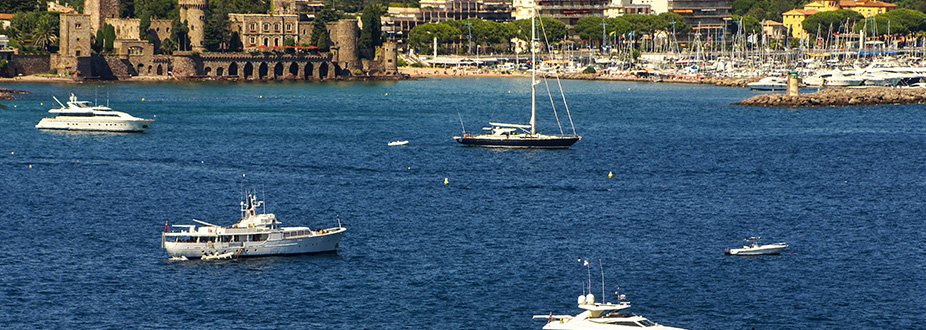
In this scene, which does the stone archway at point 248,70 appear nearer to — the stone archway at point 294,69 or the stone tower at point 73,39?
the stone archway at point 294,69

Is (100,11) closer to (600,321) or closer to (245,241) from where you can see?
(245,241)

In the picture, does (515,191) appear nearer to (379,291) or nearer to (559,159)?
(559,159)

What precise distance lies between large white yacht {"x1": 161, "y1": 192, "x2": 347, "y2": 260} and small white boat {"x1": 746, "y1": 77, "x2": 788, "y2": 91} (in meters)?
125

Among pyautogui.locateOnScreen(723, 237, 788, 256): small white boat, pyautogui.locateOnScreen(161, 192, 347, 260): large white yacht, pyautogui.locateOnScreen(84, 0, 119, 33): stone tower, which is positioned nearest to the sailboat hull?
pyautogui.locateOnScreen(723, 237, 788, 256): small white boat

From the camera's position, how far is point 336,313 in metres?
46.9

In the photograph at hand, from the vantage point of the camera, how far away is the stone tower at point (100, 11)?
19325cm

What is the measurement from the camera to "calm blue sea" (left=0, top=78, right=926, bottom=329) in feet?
156

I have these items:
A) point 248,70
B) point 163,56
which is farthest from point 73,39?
point 248,70

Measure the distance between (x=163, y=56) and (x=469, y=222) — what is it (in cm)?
13526

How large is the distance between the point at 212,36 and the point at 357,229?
5317 inches

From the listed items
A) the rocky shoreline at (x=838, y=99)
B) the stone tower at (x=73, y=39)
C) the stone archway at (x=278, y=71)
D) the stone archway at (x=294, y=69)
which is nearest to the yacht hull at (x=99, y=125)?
the rocky shoreline at (x=838, y=99)

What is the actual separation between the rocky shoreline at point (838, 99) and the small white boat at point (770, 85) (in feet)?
71.8

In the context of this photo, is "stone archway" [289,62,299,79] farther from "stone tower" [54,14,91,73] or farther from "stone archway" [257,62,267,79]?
"stone tower" [54,14,91,73]

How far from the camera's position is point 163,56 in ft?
624
